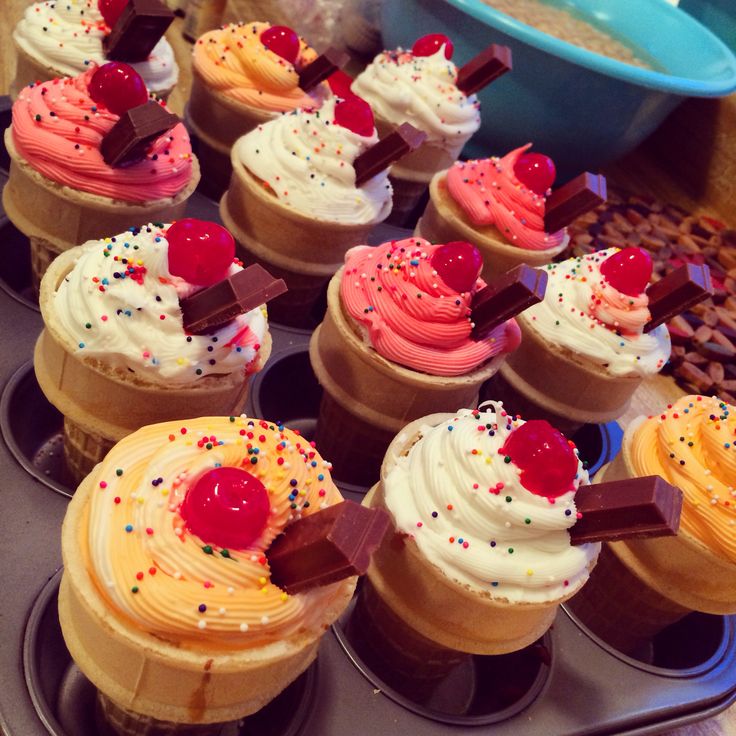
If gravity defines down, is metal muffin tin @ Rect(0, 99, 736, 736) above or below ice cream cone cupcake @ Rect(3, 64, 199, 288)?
below

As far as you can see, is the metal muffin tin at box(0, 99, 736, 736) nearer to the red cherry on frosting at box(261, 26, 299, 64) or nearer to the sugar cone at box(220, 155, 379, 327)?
the sugar cone at box(220, 155, 379, 327)

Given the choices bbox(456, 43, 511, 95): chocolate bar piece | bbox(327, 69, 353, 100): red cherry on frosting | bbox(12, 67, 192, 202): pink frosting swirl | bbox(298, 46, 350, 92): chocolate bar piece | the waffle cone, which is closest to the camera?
bbox(12, 67, 192, 202): pink frosting swirl

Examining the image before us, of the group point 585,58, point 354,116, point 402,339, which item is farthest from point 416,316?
point 585,58

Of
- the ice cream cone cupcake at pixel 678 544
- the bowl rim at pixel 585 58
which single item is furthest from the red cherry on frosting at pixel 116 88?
the bowl rim at pixel 585 58

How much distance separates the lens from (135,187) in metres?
2.23

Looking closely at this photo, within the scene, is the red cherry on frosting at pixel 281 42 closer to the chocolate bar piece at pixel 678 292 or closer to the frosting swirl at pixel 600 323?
the frosting swirl at pixel 600 323

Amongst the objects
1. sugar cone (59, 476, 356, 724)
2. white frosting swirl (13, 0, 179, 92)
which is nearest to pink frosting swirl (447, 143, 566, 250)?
white frosting swirl (13, 0, 179, 92)

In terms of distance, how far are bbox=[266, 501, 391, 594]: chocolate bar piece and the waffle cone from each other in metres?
1.32

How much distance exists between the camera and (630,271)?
2.42 meters

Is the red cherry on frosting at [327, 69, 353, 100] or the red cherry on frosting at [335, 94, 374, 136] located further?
the red cherry on frosting at [327, 69, 353, 100]

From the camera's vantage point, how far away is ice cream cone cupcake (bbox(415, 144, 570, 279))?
2.76 meters

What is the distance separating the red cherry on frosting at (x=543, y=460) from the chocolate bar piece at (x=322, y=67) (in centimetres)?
184

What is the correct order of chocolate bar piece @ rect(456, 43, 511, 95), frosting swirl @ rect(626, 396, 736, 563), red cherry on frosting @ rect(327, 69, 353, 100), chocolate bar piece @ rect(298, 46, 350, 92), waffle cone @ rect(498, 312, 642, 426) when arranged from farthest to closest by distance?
red cherry on frosting @ rect(327, 69, 353, 100), chocolate bar piece @ rect(456, 43, 511, 95), chocolate bar piece @ rect(298, 46, 350, 92), waffle cone @ rect(498, 312, 642, 426), frosting swirl @ rect(626, 396, 736, 563)

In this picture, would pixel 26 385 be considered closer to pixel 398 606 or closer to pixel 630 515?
pixel 398 606
